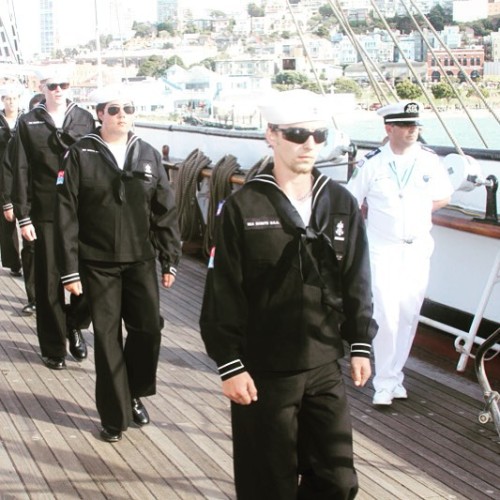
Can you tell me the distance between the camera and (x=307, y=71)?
10.5m

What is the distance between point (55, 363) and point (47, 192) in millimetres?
1073

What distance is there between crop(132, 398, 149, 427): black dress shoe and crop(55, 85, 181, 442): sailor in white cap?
0.49ft

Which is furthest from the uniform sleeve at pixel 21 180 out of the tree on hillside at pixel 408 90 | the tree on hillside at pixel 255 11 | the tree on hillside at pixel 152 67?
the tree on hillside at pixel 152 67

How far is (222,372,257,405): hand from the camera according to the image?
110 inches

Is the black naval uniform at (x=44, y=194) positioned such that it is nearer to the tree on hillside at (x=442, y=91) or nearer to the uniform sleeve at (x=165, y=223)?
the uniform sleeve at (x=165, y=223)

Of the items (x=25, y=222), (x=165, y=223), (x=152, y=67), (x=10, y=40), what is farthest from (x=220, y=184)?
(x=10, y=40)

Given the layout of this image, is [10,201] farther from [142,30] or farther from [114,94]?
[142,30]

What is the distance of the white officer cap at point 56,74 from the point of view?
20.1 feet

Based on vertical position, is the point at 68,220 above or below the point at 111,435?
above

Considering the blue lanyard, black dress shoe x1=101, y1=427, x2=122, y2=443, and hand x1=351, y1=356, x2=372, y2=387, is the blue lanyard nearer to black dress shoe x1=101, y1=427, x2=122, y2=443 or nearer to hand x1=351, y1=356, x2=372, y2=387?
black dress shoe x1=101, y1=427, x2=122, y2=443

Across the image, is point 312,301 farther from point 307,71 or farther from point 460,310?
point 307,71

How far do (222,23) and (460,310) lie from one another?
26.8ft

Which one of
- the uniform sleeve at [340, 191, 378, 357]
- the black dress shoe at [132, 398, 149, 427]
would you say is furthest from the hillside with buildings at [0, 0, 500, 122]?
the uniform sleeve at [340, 191, 378, 357]

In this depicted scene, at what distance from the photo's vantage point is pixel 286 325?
2.89 metres
